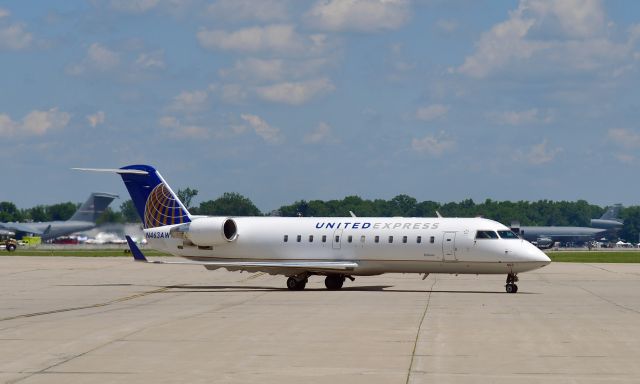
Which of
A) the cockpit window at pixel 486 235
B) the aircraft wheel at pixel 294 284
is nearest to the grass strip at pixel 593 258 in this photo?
the aircraft wheel at pixel 294 284

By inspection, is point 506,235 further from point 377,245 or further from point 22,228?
point 22,228

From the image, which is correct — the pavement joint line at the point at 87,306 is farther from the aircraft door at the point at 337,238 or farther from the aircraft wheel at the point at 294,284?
the aircraft door at the point at 337,238

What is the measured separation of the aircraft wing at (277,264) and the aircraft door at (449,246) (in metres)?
3.53

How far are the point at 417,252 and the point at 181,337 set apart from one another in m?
18.9

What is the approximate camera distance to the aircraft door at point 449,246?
3953cm

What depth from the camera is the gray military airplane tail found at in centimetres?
13588

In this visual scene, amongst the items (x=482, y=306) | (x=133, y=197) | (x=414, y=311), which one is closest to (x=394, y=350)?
(x=414, y=311)

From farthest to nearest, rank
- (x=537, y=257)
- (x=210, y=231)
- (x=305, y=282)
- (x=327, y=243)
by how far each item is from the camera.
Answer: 1. (x=210, y=231)
2. (x=305, y=282)
3. (x=327, y=243)
4. (x=537, y=257)

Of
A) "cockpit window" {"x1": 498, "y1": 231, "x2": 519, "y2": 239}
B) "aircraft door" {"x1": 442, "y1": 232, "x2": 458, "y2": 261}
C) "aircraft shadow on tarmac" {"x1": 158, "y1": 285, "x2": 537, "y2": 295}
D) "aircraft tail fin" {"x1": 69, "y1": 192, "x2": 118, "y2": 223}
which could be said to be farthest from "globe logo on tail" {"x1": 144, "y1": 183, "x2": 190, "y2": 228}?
"aircraft tail fin" {"x1": 69, "y1": 192, "x2": 118, "y2": 223}

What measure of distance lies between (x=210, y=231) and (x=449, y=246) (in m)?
9.49

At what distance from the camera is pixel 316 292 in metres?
40.5

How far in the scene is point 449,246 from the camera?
3956 cm

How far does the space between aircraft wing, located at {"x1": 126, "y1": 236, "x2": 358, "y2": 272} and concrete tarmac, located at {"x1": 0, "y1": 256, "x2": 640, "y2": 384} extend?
0.94 meters

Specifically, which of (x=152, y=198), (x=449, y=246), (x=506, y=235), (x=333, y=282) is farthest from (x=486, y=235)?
(x=152, y=198)
